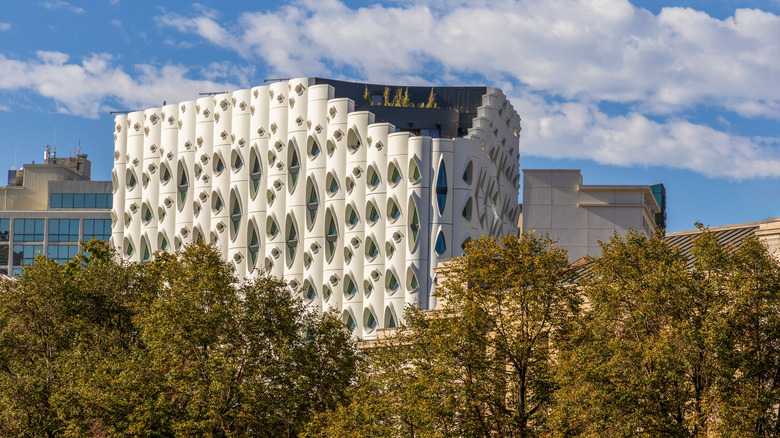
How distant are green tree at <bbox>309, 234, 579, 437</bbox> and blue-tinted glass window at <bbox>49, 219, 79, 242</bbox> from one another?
12201cm

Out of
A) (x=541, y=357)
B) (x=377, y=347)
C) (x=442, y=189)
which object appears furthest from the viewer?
(x=442, y=189)

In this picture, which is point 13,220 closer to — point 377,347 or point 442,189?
point 442,189

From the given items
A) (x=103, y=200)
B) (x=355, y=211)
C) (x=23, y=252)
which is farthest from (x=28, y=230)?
(x=355, y=211)

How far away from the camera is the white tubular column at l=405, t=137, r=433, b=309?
106 meters

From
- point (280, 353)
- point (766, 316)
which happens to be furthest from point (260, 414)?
point (766, 316)

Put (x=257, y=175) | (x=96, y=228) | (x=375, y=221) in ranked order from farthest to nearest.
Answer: (x=96, y=228)
(x=257, y=175)
(x=375, y=221)

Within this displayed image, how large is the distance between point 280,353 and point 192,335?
395 centimetres

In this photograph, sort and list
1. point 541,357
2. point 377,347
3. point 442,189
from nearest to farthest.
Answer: point 541,357 → point 377,347 → point 442,189

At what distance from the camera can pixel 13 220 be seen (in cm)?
16488

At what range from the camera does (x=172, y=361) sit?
52000 millimetres

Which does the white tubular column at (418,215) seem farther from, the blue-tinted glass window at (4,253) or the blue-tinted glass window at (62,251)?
the blue-tinted glass window at (4,253)

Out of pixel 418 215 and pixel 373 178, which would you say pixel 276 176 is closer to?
pixel 373 178

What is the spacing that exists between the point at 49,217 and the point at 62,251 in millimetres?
4869

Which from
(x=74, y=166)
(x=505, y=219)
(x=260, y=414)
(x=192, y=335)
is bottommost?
(x=260, y=414)
